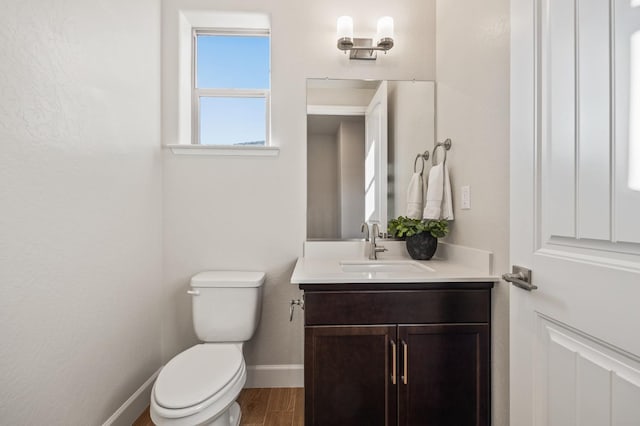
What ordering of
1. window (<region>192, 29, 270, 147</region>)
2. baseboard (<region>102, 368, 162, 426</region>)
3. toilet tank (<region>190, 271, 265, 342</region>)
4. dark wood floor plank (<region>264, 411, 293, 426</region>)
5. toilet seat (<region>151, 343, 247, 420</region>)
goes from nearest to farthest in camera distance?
toilet seat (<region>151, 343, 247, 420</region>)
baseboard (<region>102, 368, 162, 426</region>)
dark wood floor plank (<region>264, 411, 293, 426</region>)
toilet tank (<region>190, 271, 265, 342</region>)
window (<region>192, 29, 270, 147</region>)

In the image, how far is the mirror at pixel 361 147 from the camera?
1899mm

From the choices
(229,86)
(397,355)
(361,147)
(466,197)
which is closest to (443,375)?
(397,355)

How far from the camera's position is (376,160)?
1.90 m

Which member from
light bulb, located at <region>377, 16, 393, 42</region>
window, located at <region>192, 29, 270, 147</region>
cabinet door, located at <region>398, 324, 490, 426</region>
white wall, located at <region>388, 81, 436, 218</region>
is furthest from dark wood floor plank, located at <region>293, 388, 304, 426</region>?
light bulb, located at <region>377, 16, 393, 42</region>

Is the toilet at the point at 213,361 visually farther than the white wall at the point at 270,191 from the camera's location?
No

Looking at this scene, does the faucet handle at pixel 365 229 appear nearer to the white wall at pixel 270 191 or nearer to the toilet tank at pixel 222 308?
the white wall at pixel 270 191

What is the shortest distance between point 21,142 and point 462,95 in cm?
184

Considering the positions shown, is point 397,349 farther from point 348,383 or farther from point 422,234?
point 422,234

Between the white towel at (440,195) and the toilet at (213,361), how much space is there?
1.05 metres

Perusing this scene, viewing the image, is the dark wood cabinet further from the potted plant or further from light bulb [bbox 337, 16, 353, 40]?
light bulb [bbox 337, 16, 353, 40]

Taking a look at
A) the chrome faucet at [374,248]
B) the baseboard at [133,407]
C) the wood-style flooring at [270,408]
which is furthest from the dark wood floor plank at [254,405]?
the chrome faucet at [374,248]

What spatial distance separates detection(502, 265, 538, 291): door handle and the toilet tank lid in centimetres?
126

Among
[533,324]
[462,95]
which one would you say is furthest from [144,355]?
[462,95]

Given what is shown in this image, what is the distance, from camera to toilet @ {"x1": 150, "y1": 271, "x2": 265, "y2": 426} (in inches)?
45.6
